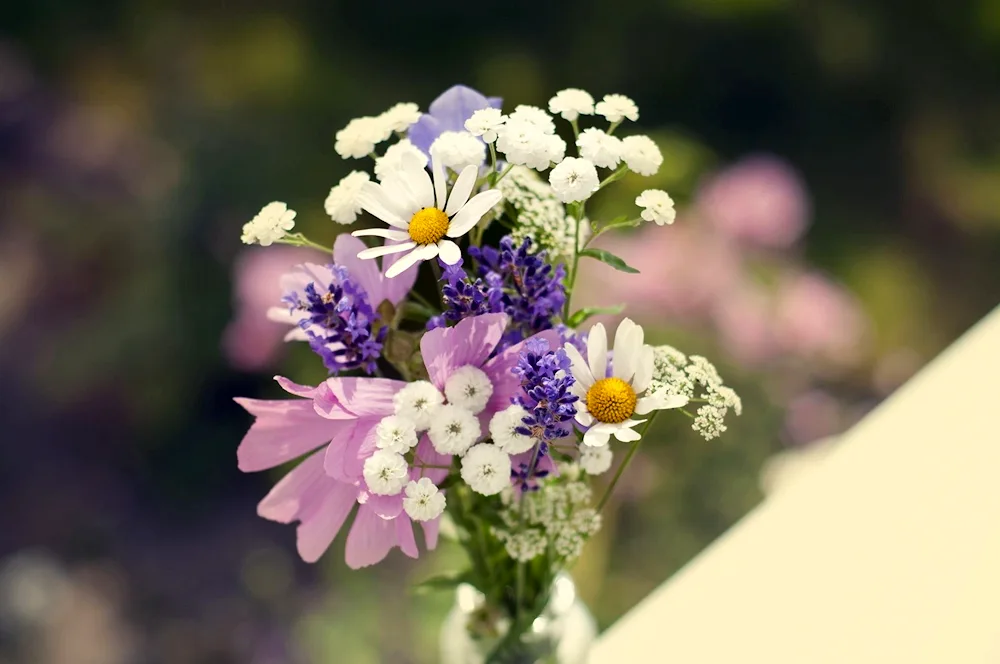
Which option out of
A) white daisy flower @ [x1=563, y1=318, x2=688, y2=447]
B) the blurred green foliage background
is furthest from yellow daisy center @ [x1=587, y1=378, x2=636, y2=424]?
the blurred green foliage background

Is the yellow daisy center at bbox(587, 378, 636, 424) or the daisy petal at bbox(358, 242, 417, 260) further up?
the daisy petal at bbox(358, 242, 417, 260)

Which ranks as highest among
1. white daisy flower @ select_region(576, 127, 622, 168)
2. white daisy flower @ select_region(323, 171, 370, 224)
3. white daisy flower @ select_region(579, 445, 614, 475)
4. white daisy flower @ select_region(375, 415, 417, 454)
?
white daisy flower @ select_region(576, 127, 622, 168)

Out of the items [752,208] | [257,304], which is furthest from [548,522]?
[752,208]

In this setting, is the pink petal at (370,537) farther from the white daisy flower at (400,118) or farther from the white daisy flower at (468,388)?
the white daisy flower at (400,118)

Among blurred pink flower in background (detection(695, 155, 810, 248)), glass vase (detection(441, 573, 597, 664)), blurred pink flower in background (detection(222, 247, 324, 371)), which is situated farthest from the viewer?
blurred pink flower in background (detection(695, 155, 810, 248))

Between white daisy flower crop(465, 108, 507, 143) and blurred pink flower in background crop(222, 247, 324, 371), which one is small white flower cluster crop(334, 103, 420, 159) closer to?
white daisy flower crop(465, 108, 507, 143)

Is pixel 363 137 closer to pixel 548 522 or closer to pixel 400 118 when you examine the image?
pixel 400 118
